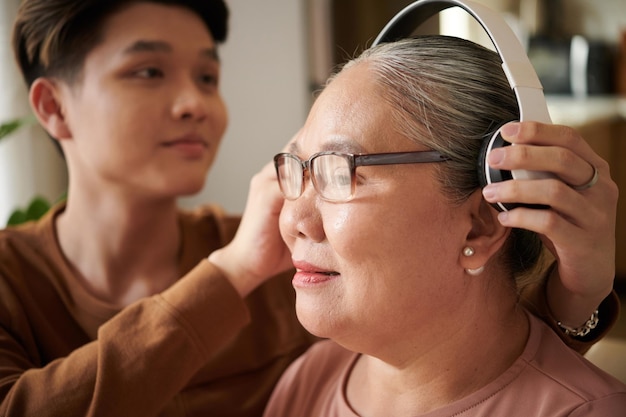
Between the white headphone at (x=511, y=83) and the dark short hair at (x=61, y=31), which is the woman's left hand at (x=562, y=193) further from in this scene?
the dark short hair at (x=61, y=31)

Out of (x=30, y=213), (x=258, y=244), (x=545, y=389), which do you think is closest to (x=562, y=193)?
(x=545, y=389)

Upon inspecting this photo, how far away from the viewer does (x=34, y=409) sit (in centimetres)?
124

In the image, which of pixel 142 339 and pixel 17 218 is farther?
pixel 17 218

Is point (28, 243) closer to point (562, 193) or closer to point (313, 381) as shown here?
point (313, 381)

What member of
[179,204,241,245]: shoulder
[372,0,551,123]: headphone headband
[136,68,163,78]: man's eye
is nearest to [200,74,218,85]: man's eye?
[136,68,163,78]: man's eye

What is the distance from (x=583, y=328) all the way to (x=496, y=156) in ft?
1.34

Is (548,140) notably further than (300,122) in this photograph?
No

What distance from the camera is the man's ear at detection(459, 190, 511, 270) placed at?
1036 millimetres

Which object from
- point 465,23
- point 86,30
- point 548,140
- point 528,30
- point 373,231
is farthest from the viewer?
point 528,30

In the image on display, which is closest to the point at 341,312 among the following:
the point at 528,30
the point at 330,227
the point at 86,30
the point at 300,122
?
the point at 330,227

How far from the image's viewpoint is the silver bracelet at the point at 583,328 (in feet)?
3.76

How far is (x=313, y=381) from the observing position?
1.36 meters

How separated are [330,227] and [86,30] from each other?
3.08 ft

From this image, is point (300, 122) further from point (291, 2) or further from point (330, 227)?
point (330, 227)
